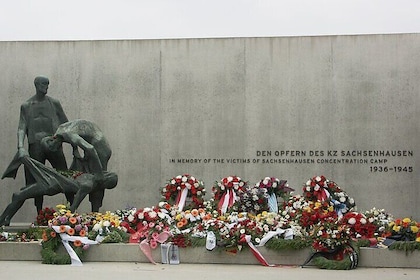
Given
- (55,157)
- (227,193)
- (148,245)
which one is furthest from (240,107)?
(148,245)

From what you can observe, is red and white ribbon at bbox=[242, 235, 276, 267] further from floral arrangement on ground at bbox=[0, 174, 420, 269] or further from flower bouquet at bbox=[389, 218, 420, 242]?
flower bouquet at bbox=[389, 218, 420, 242]

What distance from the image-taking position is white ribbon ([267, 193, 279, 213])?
30.6 feet

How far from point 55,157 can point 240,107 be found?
14.4 feet

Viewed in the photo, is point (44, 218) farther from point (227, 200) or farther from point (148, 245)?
point (227, 200)

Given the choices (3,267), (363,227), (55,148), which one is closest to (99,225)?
(3,267)

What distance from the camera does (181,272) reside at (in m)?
6.56

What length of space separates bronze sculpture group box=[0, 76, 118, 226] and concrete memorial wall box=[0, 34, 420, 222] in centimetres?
347

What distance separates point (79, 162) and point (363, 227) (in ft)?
12.4

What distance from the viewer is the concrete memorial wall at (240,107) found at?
12.4 metres

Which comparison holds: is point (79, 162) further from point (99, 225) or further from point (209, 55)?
point (209, 55)

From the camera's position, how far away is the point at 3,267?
22.6ft

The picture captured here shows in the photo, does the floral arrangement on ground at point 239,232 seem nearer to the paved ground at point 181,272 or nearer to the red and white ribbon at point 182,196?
the paved ground at point 181,272

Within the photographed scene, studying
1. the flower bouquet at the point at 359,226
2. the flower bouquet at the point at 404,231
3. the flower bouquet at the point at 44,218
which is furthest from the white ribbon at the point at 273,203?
the flower bouquet at the point at 44,218

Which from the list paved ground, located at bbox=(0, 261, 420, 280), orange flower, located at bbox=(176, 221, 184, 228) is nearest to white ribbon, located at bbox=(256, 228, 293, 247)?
paved ground, located at bbox=(0, 261, 420, 280)
